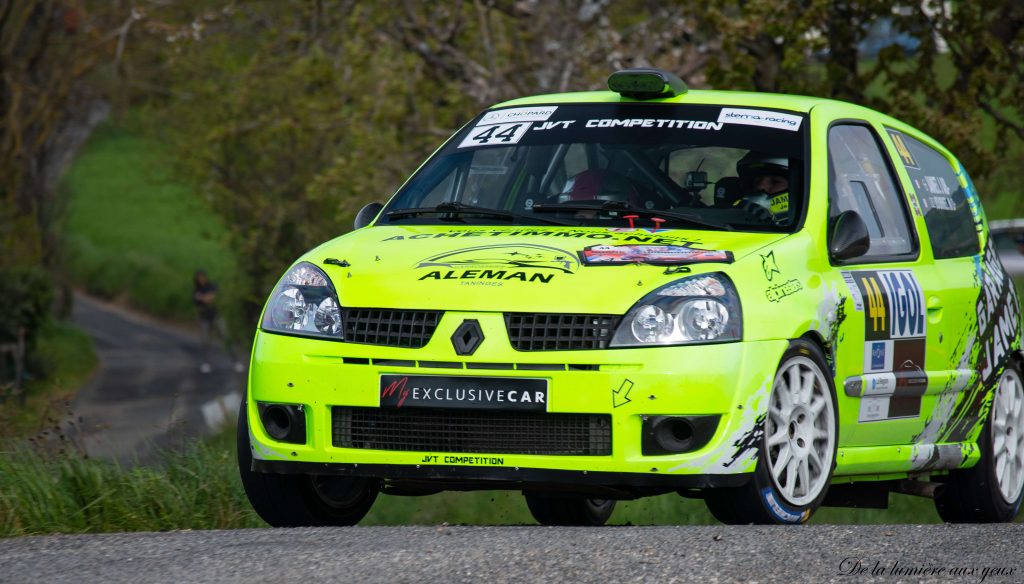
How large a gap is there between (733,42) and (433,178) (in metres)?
7.04

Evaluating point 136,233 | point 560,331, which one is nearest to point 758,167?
point 560,331

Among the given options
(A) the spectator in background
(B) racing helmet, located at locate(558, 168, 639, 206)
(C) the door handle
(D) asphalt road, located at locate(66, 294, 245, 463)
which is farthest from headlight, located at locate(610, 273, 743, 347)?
(A) the spectator in background

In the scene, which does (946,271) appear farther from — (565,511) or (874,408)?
(565,511)

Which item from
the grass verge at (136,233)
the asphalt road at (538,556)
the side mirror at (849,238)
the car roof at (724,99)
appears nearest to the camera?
the asphalt road at (538,556)

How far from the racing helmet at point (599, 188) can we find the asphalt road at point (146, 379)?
454 inches

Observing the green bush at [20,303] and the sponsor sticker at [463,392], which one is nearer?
the sponsor sticker at [463,392]

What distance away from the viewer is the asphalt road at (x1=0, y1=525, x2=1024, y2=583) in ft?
16.1

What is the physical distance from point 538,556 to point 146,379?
29.3m

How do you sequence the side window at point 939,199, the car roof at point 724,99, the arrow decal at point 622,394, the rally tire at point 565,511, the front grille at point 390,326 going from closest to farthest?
the arrow decal at point 622,394 → the front grille at point 390,326 → the car roof at point 724,99 → the side window at point 939,199 → the rally tire at point 565,511

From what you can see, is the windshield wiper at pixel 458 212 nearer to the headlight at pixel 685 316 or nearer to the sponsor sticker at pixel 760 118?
the headlight at pixel 685 316

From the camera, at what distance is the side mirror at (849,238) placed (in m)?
6.55

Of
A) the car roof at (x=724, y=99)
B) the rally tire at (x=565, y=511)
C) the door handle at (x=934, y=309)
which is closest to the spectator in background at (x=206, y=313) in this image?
the rally tire at (x=565, y=511)

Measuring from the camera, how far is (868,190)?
7.24m

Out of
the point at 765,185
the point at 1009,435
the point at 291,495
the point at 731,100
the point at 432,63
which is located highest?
the point at 432,63
